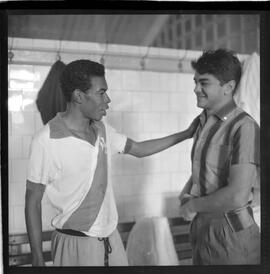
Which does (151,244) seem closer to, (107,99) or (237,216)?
(237,216)

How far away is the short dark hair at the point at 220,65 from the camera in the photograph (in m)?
1.84

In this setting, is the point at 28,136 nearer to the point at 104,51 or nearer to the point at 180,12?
the point at 104,51

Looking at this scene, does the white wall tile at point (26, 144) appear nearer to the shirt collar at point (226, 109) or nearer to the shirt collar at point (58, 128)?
the shirt collar at point (58, 128)

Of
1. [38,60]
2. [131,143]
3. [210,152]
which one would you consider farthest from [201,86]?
[38,60]

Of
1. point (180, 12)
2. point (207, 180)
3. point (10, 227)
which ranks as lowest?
point (10, 227)

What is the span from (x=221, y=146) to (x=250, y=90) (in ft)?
1.02

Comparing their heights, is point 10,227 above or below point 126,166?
below

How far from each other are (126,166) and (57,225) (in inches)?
17.4

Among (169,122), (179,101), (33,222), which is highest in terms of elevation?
(179,101)

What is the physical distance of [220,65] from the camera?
72.6 inches

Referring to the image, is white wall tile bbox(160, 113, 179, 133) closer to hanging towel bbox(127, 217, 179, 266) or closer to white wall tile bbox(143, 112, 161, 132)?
white wall tile bbox(143, 112, 161, 132)

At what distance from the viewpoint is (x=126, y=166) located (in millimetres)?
1867

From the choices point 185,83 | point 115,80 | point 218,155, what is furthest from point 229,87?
point 115,80

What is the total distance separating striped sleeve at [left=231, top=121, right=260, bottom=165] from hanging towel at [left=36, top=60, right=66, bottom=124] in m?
0.85
